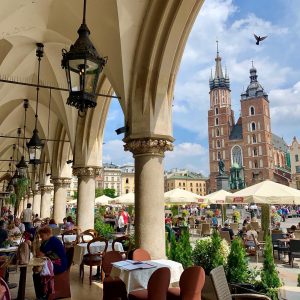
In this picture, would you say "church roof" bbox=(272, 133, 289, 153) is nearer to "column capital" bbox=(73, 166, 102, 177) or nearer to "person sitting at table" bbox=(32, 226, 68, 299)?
"column capital" bbox=(73, 166, 102, 177)

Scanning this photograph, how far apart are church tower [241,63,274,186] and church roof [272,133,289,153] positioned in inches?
646

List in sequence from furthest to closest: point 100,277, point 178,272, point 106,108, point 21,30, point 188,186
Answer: point 188,186 < point 106,108 < point 21,30 < point 100,277 < point 178,272

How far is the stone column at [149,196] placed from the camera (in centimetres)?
568

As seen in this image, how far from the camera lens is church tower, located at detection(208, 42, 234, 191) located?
82412 mm

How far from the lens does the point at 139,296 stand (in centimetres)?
405

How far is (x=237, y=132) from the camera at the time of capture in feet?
277

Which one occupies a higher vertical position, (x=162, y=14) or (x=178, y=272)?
(x=162, y=14)

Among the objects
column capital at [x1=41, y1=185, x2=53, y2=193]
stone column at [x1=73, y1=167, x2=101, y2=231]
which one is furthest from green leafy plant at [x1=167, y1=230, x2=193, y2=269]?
column capital at [x1=41, y1=185, x2=53, y2=193]

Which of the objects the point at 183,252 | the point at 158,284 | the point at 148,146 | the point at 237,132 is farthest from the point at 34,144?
the point at 237,132

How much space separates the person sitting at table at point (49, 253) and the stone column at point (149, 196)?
1.35m

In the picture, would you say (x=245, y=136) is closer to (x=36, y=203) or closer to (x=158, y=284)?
(x=36, y=203)

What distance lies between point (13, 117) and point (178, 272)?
1379cm

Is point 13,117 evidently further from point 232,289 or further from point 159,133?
point 232,289

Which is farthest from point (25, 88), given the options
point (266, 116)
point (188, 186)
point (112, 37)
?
point (188, 186)
